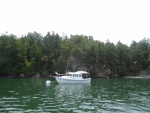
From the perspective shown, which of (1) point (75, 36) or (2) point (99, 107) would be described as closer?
(2) point (99, 107)

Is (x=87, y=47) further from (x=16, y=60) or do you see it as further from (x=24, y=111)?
(x=24, y=111)

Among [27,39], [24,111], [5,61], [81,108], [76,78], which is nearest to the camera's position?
[24,111]

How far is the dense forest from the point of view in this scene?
102325mm

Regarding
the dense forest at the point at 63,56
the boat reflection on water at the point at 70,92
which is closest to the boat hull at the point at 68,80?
the boat reflection on water at the point at 70,92

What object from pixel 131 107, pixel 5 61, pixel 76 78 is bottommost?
pixel 131 107

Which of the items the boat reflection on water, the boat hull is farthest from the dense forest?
the boat reflection on water

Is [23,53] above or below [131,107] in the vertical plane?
above

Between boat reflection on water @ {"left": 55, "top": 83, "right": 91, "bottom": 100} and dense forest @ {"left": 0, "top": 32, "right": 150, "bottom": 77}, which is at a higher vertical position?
dense forest @ {"left": 0, "top": 32, "right": 150, "bottom": 77}

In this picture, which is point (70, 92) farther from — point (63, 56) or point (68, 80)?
point (63, 56)

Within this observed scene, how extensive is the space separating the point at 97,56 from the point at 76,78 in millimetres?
42611

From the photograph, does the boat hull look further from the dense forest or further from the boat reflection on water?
→ the dense forest

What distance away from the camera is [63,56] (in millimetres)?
103875

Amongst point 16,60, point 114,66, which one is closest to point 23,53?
point 16,60

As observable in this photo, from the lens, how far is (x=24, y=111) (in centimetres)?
2341
